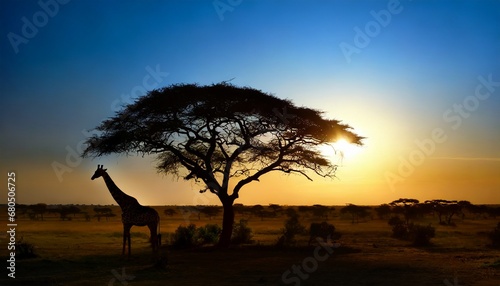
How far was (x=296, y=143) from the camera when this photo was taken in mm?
27250

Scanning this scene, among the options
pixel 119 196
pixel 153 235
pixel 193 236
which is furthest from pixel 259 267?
pixel 193 236

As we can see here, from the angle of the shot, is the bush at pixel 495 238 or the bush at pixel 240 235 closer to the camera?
the bush at pixel 495 238

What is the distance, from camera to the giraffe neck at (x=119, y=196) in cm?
2177

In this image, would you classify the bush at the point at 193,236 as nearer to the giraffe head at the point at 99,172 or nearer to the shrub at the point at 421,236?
the giraffe head at the point at 99,172

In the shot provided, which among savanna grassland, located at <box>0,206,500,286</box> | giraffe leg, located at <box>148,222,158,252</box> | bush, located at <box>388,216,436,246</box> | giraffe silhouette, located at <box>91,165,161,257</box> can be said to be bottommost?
savanna grassland, located at <box>0,206,500,286</box>

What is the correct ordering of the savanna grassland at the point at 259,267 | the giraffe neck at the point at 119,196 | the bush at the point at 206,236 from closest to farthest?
the savanna grassland at the point at 259,267 → the giraffe neck at the point at 119,196 → the bush at the point at 206,236

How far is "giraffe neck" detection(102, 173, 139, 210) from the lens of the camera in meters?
21.8

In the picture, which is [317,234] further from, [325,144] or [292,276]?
[292,276]

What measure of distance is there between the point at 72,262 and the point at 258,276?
24.8 feet

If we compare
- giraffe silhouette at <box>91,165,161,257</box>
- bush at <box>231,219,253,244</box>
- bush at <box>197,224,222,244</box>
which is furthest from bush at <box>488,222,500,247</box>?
giraffe silhouette at <box>91,165,161,257</box>

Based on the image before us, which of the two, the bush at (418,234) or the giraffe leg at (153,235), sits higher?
the giraffe leg at (153,235)

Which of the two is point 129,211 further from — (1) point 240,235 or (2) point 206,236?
(1) point 240,235

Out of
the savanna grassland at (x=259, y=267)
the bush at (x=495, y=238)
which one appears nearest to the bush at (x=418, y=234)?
the bush at (x=495, y=238)

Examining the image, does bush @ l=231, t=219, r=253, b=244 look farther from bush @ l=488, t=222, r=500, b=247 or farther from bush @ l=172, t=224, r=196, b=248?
bush @ l=488, t=222, r=500, b=247
